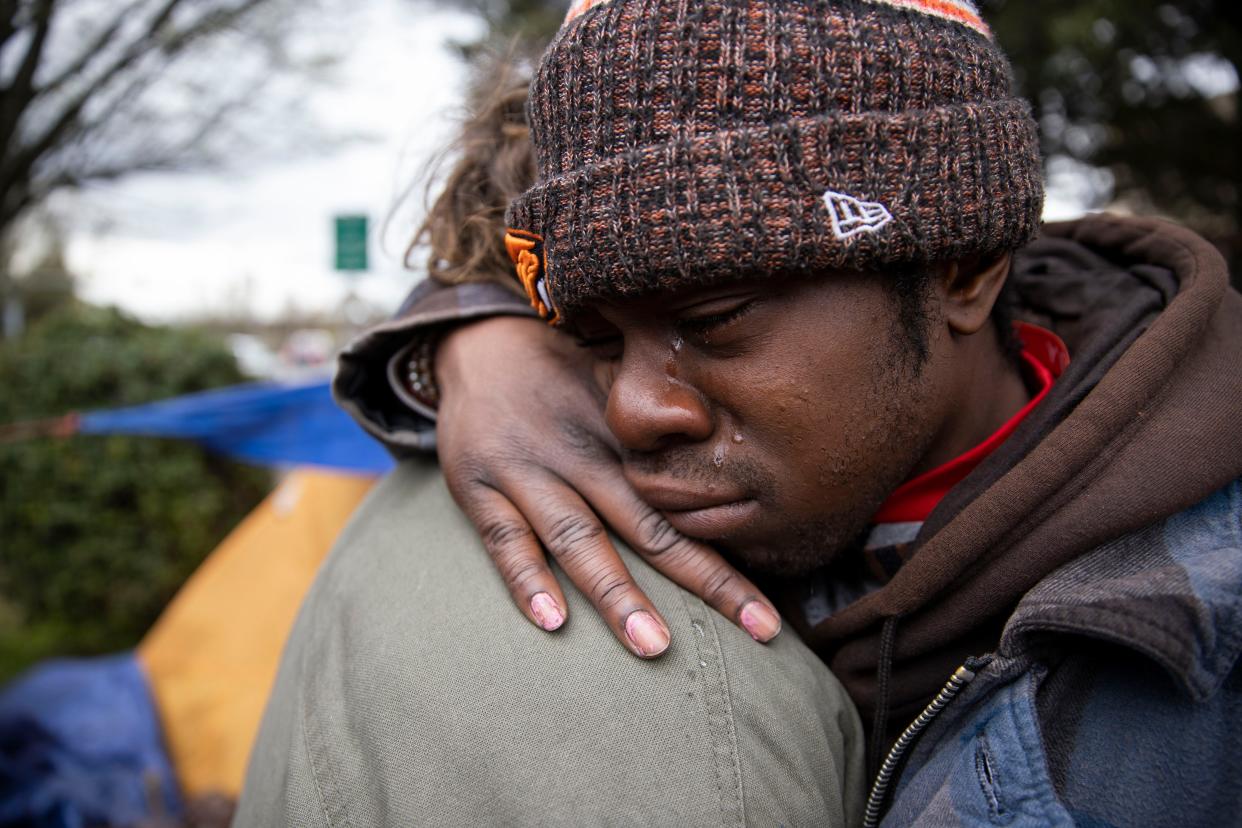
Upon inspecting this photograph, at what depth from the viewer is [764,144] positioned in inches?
50.8

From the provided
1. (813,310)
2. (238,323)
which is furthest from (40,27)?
(238,323)

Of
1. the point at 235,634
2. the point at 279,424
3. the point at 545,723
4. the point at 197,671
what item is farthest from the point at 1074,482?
the point at 197,671

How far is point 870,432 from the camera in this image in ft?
4.71

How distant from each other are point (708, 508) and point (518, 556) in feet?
1.00

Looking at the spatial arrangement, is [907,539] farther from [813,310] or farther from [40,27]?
[40,27]

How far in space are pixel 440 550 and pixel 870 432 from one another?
73 cm

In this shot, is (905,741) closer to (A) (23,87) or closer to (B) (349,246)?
(A) (23,87)

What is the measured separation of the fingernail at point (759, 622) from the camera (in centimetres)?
142

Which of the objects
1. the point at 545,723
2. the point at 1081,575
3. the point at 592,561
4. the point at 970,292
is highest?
the point at 970,292

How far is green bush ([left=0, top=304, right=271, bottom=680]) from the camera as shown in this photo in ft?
20.2

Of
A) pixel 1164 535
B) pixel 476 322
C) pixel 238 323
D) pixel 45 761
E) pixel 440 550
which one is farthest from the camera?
pixel 238 323

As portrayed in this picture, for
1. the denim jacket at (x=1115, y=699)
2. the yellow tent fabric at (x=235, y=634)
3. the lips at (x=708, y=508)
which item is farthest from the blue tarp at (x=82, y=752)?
the denim jacket at (x=1115, y=699)

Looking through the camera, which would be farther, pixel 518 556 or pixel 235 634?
pixel 235 634

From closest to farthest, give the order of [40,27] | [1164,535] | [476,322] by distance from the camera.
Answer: [1164,535] < [476,322] < [40,27]
